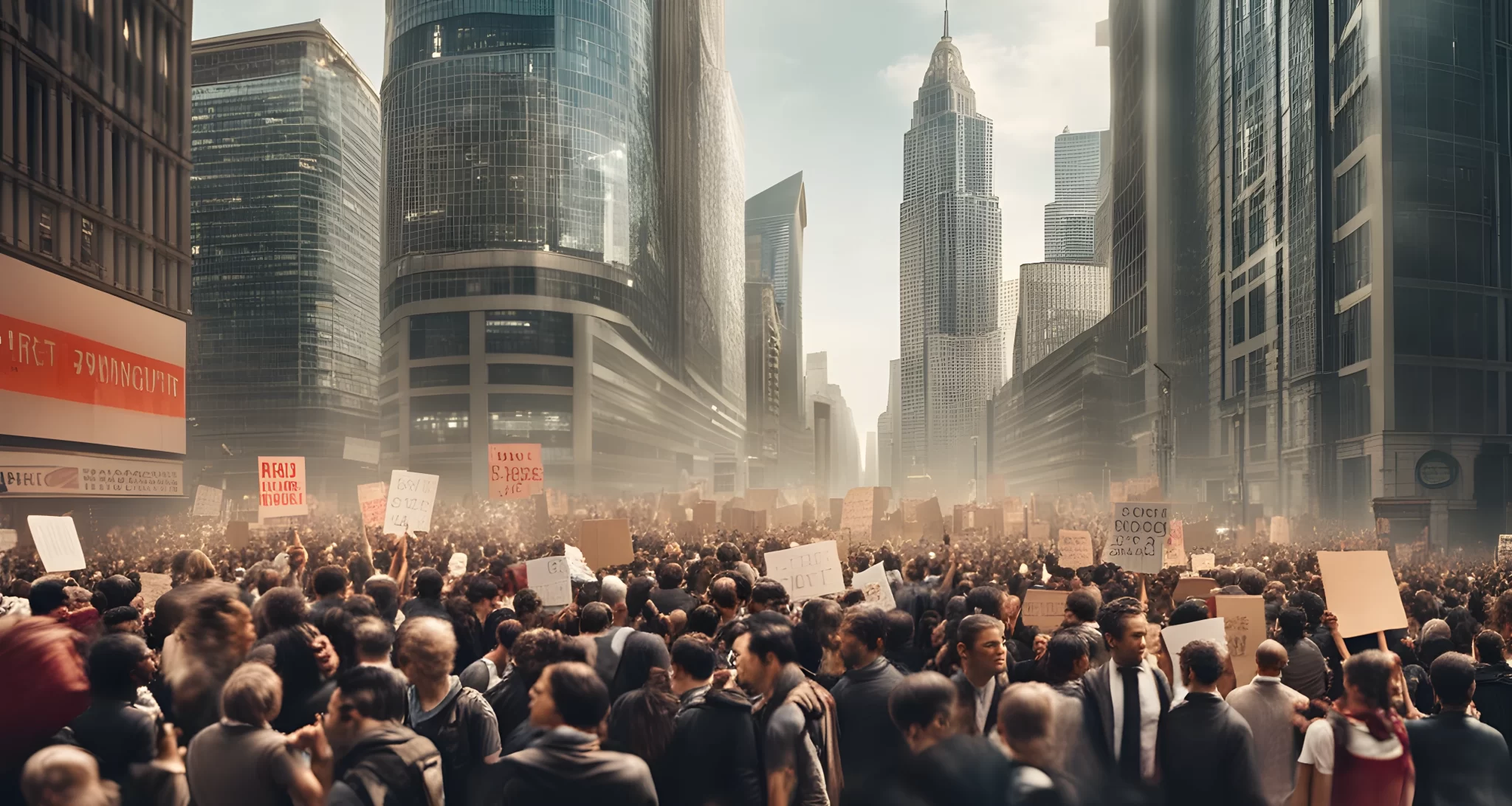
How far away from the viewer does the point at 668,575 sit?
907cm

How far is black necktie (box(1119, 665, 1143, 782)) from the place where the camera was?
5582 millimetres

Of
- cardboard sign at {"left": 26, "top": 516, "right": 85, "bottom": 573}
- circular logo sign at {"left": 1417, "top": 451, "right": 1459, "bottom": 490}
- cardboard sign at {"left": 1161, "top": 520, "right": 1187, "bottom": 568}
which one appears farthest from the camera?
circular logo sign at {"left": 1417, "top": 451, "right": 1459, "bottom": 490}

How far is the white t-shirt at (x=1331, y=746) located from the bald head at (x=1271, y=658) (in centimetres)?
43

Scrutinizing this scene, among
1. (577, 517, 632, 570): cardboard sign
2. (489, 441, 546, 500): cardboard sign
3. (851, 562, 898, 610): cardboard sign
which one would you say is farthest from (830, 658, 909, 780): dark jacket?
(489, 441, 546, 500): cardboard sign

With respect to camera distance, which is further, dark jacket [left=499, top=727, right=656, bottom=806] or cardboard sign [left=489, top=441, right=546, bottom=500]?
cardboard sign [left=489, top=441, right=546, bottom=500]

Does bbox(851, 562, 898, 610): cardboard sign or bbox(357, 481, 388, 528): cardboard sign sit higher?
bbox(357, 481, 388, 528): cardboard sign

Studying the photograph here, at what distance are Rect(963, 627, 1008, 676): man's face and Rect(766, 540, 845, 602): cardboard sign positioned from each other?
12.1 ft

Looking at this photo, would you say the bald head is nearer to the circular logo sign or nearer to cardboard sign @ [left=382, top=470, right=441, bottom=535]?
cardboard sign @ [left=382, top=470, right=441, bottom=535]

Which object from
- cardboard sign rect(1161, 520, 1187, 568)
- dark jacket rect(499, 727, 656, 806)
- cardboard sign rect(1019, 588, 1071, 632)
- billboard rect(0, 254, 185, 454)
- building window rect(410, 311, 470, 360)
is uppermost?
building window rect(410, 311, 470, 360)

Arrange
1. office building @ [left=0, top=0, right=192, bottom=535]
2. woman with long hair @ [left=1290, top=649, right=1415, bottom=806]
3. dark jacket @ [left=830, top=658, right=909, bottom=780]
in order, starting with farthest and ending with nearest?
office building @ [left=0, top=0, right=192, bottom=535]
dark jacket @ [left=830, top=658, right=909, bottom=780]
woman with long hair @ [left=1290, top=649, right=1415, bottom=806]

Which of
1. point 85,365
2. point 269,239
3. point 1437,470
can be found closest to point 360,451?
point 269,239

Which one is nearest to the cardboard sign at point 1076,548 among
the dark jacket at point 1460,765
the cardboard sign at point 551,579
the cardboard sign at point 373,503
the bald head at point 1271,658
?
the cardboard sign at point 551,579

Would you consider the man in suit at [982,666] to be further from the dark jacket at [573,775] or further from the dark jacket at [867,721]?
the dark jacket at [573,775]

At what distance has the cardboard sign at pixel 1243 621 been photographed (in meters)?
7.63
